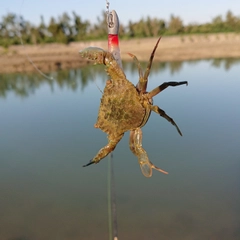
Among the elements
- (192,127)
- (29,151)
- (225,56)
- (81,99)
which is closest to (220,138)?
(192,127)

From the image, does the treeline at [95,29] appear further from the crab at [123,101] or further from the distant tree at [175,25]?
the crab at [123,101]

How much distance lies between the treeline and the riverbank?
798 millimetres

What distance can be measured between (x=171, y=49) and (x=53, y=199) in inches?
958

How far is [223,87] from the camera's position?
51.4ft

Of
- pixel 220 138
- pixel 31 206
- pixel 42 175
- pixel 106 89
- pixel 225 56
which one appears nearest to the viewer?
pixel 106 89

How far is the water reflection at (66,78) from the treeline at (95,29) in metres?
4.49

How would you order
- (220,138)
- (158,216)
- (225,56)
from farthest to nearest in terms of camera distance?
(225,56), (220,138), (158,216)

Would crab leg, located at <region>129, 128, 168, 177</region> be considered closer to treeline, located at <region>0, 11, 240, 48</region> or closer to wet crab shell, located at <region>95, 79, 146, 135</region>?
wet crab shell, located at <region>95, 79, 146, 135</region>

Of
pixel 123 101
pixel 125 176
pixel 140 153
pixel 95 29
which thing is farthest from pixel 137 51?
pixel 123 101

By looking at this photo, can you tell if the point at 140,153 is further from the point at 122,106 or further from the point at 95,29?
the point at 95,29

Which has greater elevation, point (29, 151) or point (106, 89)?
point (106, 89)

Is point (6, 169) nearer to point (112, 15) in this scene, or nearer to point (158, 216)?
point (158, 216)

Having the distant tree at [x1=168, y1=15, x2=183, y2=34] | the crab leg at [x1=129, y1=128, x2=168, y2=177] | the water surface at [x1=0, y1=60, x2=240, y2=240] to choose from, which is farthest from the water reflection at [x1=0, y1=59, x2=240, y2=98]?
the crab leg at [x1=129, y1=128, x2=168, y2=177]

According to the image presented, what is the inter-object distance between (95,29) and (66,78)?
27.8 ft
